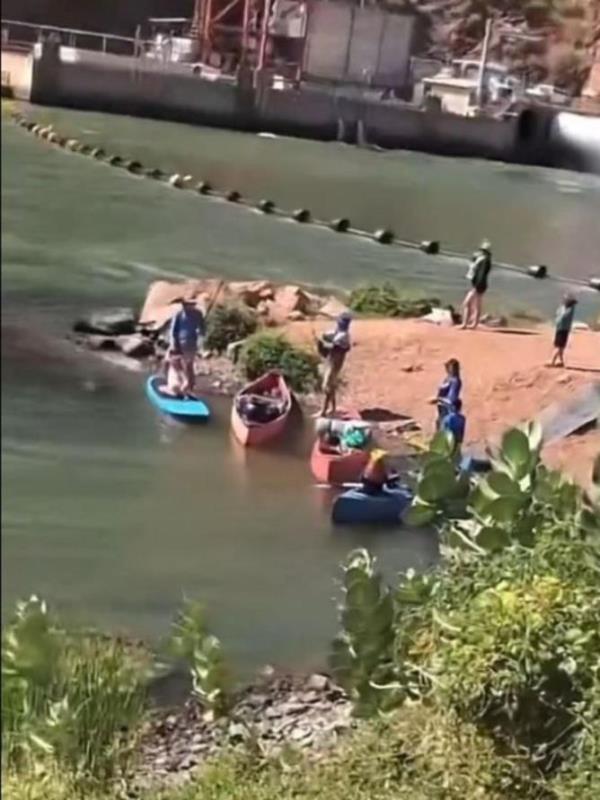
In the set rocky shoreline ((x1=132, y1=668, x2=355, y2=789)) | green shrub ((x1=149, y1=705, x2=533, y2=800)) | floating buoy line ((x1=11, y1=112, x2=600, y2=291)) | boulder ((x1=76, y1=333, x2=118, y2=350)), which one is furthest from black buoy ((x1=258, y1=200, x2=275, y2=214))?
green shrub ((x1=149, y1=705, x2=533, y2=800))

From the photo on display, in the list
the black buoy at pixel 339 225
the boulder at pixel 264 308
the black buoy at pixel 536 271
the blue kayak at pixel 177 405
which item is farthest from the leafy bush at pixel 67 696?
the black buoy at pixel 536 271

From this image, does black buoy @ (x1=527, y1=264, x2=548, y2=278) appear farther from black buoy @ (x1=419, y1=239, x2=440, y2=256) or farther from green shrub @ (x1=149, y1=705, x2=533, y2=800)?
green shrub @ (x1=149, y1=705, x2=533, y2=800)

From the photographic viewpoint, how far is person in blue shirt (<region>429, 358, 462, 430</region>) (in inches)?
56.4

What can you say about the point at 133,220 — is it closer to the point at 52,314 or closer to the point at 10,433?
the point at 52,314

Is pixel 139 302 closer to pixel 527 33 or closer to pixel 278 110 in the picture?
pixel 278 110

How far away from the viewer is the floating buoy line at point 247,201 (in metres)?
1.22

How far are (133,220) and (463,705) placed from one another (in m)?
0.65

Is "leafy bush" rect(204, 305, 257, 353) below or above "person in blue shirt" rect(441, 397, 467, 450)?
above

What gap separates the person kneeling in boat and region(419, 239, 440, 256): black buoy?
0.66 feet

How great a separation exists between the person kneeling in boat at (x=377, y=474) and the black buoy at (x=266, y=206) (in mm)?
264

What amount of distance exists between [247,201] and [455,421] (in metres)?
0.31

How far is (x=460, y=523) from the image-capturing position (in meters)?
1.52

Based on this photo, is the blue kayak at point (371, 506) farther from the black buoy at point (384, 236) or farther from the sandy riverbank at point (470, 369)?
the black buoy at point (384, 236)

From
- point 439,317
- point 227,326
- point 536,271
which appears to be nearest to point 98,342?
point 227,326
